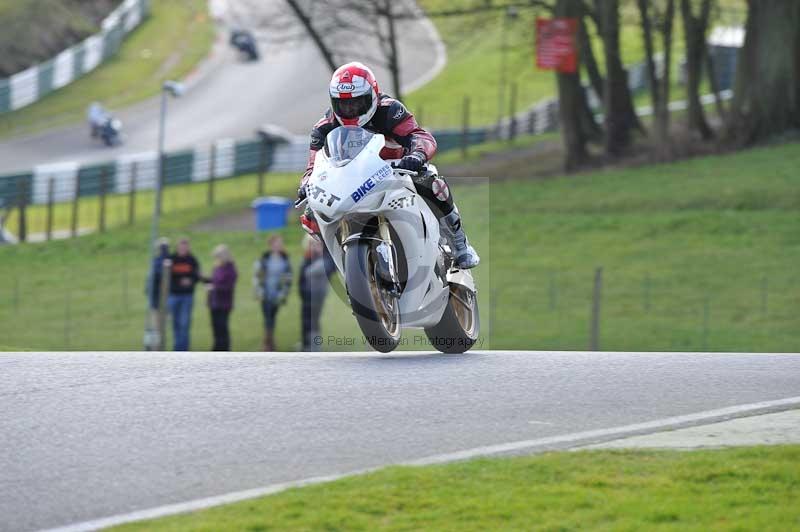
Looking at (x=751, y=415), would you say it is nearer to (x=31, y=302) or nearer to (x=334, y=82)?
(x=334, y=82)

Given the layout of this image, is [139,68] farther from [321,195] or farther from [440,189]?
[321,195]

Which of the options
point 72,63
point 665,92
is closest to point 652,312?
point 665,92

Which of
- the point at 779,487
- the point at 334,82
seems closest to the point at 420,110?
the point at 334,82

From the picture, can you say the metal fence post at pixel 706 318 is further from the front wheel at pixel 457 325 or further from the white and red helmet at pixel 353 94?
the white and red helmet at pixel 353 94

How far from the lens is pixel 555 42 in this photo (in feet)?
108

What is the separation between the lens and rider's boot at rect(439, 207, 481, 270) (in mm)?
10328

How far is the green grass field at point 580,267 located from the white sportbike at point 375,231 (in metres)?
A: 5.80

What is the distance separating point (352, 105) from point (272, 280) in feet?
30.6

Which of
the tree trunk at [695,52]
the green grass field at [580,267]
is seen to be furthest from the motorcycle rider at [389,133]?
the tree trunk at [695,52]

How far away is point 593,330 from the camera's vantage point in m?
18.4

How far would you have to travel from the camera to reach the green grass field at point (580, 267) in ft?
69.1

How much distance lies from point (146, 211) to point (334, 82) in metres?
28.1

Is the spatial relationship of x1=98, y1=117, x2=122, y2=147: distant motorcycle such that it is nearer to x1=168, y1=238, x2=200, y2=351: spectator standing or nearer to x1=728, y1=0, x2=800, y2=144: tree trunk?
x1=728, y1=0, x2=800, y2=144: tree trunk

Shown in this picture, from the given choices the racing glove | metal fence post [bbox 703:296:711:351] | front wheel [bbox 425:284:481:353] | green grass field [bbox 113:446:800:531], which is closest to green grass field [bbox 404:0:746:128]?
metal fence post [bbox 703:296:711:351]
